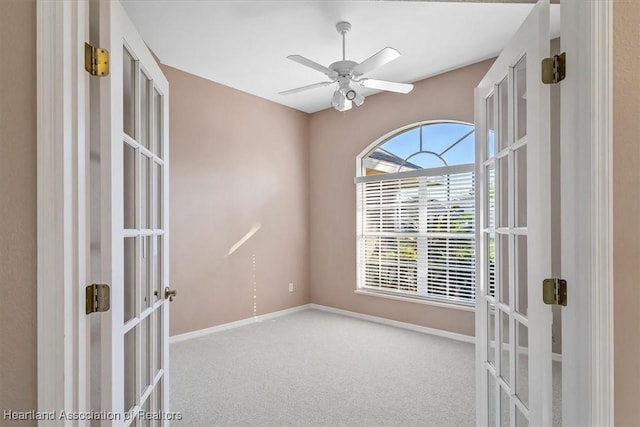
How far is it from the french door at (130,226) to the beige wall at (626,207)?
1500mm

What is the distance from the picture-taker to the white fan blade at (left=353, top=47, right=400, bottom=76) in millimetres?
2514

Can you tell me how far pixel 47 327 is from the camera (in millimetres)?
951

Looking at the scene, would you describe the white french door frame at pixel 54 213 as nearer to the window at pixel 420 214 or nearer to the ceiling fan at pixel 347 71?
the ceiling fan at pixel 347 71

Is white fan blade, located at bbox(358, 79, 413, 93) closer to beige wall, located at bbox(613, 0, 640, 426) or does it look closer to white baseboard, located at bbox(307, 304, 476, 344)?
beige wall, located at bbox(613, 0, 640, 426)

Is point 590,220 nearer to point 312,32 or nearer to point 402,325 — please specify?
point 312,32

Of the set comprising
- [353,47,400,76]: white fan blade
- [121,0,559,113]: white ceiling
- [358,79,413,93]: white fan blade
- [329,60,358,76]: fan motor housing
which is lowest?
[358,79,413,93]: white fan blade

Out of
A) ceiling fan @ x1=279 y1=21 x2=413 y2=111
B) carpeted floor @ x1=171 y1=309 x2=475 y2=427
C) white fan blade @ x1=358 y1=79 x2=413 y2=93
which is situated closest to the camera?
carpeted floor @ x1=171 y1=309 x2=475 y2=427

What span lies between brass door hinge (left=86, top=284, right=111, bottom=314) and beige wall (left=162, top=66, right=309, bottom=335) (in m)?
2.86

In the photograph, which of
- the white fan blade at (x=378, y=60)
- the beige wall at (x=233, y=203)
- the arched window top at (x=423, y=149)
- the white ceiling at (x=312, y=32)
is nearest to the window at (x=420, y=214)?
the arched window top at (x=423, y=149)

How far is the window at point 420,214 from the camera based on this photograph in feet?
12.8

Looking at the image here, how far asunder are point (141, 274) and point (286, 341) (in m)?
2.58

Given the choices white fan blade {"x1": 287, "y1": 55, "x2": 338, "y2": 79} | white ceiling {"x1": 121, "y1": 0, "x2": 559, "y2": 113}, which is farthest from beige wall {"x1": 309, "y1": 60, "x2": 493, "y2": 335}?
white fan blade {"x1": 287, "y1": 55, "x2": 338, "y2": 79}

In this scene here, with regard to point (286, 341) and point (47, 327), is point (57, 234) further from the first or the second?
point (286, 341)

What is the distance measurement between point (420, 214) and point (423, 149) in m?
Answer: 0.81
